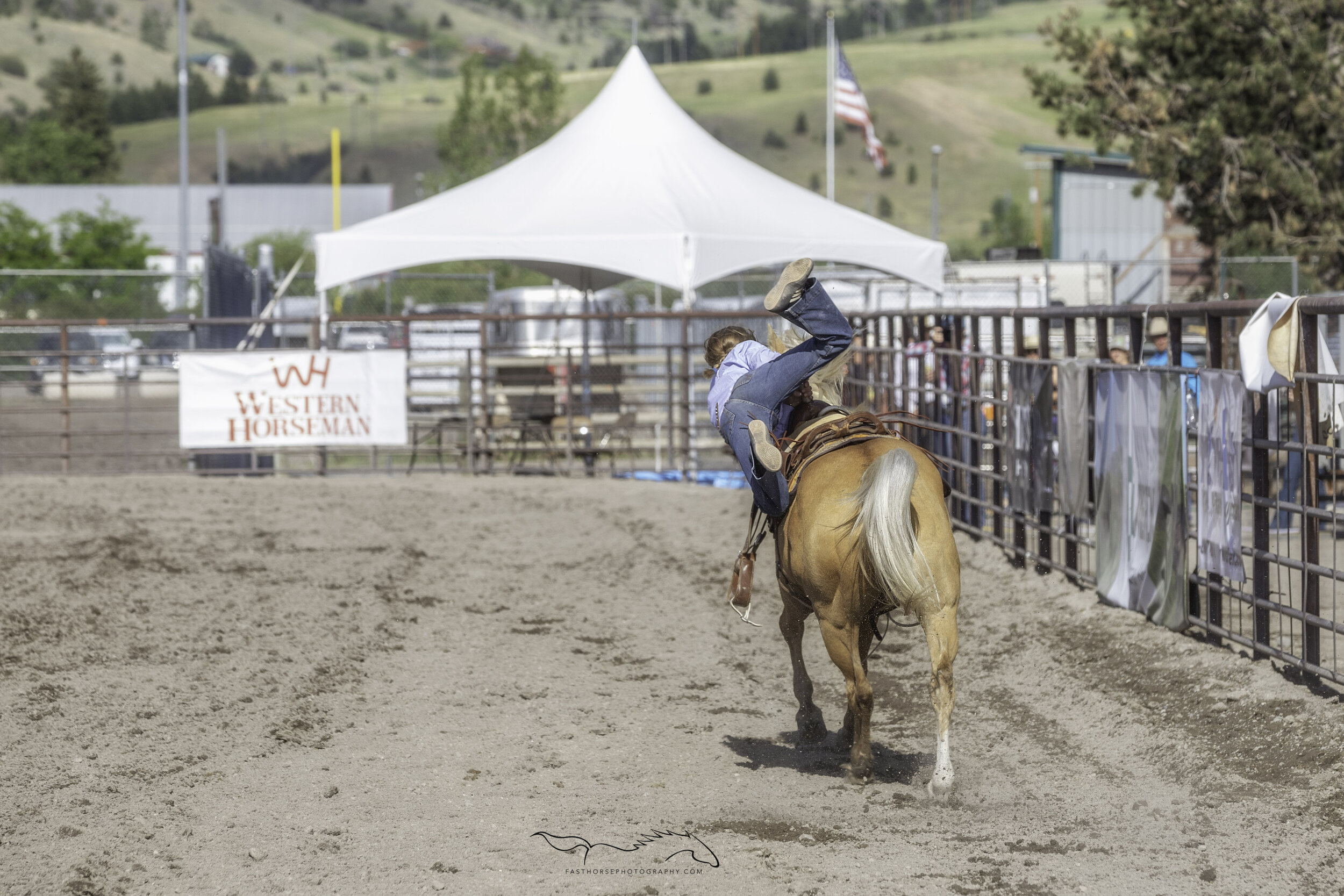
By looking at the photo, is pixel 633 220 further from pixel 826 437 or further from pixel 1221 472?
pixel 826 437

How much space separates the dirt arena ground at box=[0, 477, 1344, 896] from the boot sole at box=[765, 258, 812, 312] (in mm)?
1674

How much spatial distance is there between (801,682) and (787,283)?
1640mm

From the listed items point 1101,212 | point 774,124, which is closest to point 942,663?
point 1101,212

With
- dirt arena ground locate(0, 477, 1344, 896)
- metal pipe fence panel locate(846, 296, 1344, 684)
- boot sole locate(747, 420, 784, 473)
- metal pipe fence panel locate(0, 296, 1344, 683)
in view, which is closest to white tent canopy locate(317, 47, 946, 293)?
metal pipe fence panel locate(0, 296, 1344, 683)

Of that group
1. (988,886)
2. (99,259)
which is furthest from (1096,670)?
(99,259)

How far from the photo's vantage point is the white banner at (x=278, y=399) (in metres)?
16.0

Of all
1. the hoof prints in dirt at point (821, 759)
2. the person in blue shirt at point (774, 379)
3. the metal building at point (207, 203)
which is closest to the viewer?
the person in blue shirt at point (774, 379)

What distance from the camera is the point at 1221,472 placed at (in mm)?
6578

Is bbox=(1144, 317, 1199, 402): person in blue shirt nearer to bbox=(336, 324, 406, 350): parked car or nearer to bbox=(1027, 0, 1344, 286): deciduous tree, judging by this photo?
bbox=(1027, 0, 1344, 286): deciduous tree

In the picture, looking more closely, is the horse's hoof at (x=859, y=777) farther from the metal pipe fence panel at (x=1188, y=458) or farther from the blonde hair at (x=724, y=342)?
the blonde hair at (x=724, y=342)

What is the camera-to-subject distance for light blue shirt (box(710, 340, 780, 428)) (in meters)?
5.56

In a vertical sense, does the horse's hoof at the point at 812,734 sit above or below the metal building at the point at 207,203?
below

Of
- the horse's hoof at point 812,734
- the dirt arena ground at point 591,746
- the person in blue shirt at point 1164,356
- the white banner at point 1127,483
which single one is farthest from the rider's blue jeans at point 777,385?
the white banner at point 1127,483

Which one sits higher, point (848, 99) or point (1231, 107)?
point (848, 99)
